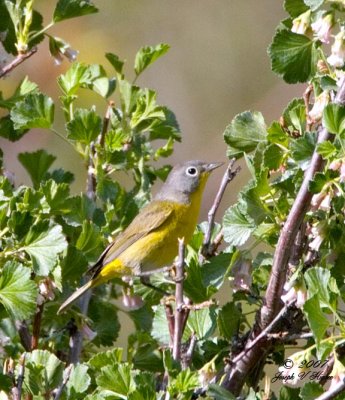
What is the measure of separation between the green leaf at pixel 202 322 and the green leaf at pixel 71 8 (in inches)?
40.1

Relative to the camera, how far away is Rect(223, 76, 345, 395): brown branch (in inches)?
82.6

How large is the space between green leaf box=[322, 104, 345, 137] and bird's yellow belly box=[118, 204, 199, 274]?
158 centimetres

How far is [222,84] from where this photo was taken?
268 inches

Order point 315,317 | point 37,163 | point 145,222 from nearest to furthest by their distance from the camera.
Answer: point 315,317
point 37,163
point 145,222

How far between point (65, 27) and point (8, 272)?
521 cm

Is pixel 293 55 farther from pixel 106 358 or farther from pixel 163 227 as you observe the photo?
pixel 163 227

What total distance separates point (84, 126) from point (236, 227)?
59 cm

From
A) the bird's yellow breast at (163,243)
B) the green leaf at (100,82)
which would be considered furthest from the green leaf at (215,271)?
the bird's yellow breast at (163,243)

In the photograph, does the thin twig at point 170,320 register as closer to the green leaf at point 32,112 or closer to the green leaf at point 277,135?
the green leaf at point 277,135

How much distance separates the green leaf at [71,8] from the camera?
2865 millimetres

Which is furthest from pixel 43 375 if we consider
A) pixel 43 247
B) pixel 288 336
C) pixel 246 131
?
pixel 246 131

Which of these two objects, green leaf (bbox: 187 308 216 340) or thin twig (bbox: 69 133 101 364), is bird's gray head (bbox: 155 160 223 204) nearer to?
thin twig (bbox: 69 133 101 364)

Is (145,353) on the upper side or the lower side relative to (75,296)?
lower

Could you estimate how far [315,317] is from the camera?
1.96 metres
